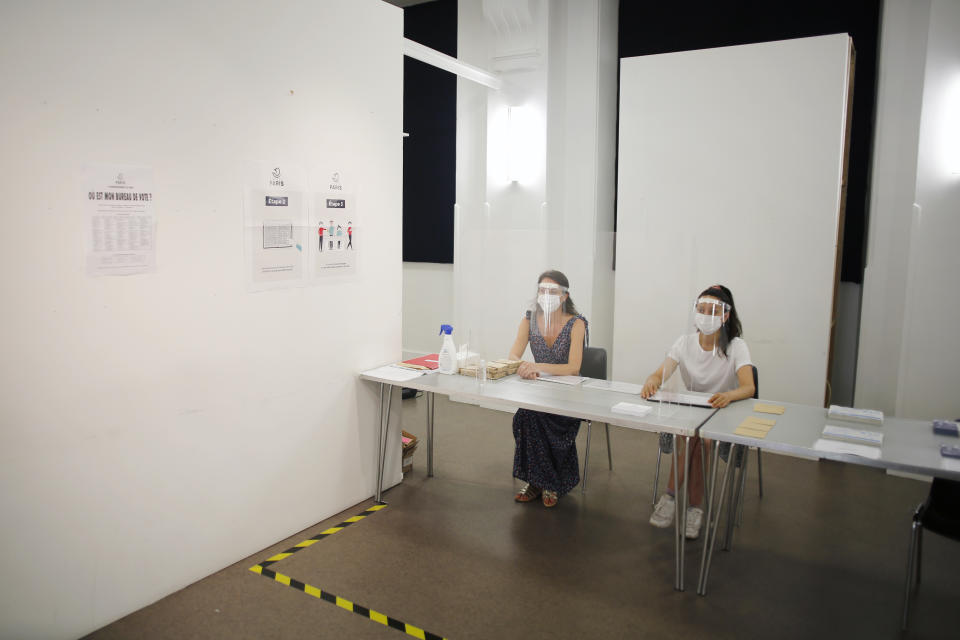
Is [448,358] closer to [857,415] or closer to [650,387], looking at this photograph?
[650,387]

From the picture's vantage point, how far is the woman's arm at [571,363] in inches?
136

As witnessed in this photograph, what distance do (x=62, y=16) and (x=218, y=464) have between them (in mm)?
1718

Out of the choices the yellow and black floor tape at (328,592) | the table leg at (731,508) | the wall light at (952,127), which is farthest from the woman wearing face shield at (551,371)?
the wall light at (952,127)

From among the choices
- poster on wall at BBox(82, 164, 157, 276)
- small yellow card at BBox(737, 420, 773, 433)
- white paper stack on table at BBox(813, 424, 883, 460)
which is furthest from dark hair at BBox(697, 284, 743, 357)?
poster on wall at BBox(82, 164, 157, 276)

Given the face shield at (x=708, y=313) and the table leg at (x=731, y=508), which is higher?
the face shield at (x=708, y=313)

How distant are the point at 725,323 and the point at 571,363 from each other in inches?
31.5

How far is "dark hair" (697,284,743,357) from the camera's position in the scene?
3.02 m

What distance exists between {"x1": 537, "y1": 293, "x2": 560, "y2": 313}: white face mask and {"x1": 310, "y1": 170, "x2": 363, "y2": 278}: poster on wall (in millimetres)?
975

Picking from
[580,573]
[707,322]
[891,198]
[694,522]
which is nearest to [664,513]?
[694,522]

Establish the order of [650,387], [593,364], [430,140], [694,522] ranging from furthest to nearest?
[430,140], [593,364], [694,522], [650,387]

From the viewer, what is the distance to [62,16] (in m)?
2.13

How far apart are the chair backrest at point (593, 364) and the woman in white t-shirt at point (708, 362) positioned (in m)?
0.50

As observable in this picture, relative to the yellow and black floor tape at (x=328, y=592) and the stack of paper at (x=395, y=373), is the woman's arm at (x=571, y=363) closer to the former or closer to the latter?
the stack of paper at (x=395, y=373)

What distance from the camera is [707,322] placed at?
9.84 feet
